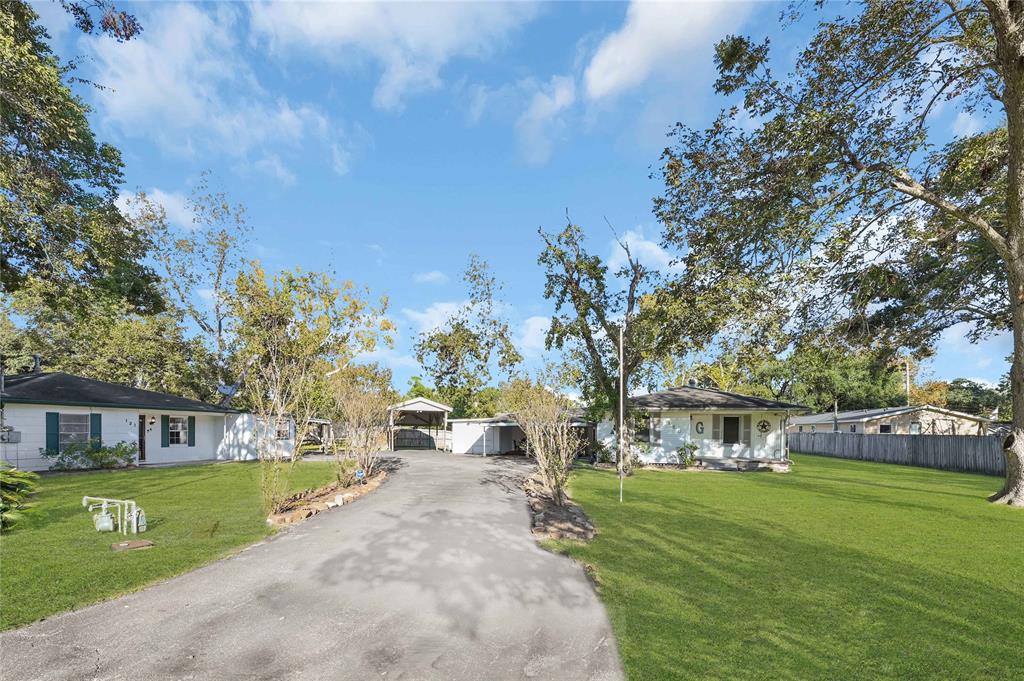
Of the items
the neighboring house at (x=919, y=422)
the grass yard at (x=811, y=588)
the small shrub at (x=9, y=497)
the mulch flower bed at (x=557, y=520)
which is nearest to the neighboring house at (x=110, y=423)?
the small shrub at (x=9, y=497)

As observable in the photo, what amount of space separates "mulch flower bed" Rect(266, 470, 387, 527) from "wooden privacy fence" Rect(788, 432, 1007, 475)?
2028cm

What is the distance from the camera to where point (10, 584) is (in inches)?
214

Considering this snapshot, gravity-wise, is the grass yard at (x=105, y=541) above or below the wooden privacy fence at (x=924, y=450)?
above

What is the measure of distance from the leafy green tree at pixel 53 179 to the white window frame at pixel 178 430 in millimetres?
8331

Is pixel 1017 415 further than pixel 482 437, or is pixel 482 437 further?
pixel 482 437

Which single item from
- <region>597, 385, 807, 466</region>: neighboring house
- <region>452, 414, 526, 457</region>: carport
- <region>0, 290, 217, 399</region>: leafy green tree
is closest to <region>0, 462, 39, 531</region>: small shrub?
<region>597, 385, 807, 466</region>: neighboring house

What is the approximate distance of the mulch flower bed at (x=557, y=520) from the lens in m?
8.16

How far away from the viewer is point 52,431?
55.9 feet

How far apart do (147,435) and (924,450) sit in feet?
112

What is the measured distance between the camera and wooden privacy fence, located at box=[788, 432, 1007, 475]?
2003cm

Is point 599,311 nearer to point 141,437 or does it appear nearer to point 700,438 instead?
point 700,438

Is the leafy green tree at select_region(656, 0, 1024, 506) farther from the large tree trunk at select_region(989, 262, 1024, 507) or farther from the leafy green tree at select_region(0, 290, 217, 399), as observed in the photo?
the leafy green tree at select_region(0, 290, 217, 399)

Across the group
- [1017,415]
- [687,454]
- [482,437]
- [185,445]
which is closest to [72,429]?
[185,445]

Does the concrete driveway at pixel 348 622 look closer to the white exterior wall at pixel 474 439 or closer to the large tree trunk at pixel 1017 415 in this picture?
the large tree trunk at pixel 1017 415
